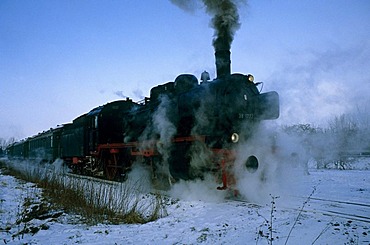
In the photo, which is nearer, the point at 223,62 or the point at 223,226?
the point at 223,226

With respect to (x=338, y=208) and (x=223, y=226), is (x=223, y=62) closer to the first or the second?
(x=338, y=208)

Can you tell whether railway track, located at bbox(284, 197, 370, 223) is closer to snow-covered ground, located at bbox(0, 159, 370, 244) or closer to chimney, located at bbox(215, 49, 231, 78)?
snow-covered ground, located at bbox(0, 159, 370, 244)

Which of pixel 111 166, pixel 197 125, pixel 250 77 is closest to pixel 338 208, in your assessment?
pixel 197 125

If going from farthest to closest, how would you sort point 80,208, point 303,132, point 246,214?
point 303,132, point 80,208, point 246,214

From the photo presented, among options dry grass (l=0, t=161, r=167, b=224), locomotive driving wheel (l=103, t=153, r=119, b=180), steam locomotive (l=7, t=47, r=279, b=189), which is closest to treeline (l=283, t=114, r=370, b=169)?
steam locomotive (l=7, t=47, r=279, b=189)

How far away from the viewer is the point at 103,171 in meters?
15.4

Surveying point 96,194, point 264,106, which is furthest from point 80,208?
point 264,106

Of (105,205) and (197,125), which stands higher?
(197,125)

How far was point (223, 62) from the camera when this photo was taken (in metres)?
9.72

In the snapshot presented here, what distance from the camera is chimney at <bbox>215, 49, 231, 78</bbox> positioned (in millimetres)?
9641

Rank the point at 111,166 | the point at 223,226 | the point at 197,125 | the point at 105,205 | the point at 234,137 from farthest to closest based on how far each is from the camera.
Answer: the point at 111,166 < the point at 197,125 < the point at 234,137 < the point at 105,205 < the point at 223,226

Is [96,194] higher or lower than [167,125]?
lower

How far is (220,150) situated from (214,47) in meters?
A: 3.95

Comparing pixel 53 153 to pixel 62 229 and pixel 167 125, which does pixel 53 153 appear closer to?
pixel 167 125
